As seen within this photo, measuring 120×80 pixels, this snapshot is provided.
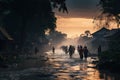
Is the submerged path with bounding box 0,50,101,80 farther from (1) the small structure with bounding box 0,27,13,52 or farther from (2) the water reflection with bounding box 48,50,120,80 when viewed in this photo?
(1) the small structure with bounding box 0,27,13,52

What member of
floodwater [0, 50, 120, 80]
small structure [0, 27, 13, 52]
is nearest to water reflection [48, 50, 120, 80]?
floodwater [0, 50, 120, 80]

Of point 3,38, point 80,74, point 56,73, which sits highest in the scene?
point 3,38

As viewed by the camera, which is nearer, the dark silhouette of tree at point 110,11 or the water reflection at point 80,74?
the water reflection at point 80,74

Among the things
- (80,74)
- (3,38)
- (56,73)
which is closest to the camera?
(80,74)

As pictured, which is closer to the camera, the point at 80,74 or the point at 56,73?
the point at 80,74

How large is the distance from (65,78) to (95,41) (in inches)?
3462

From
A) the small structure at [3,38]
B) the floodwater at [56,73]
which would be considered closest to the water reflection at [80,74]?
the floodwater at [56,73]

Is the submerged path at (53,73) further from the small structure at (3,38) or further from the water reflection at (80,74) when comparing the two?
the small structure at (3,38)

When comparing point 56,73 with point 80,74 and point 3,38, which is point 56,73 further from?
point 3,38

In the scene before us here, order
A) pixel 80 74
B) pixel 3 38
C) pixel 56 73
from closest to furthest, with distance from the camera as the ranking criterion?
pixel 80 74 → pixel 56 73 → pixel 3 38

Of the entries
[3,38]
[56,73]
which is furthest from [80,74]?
[3,38]

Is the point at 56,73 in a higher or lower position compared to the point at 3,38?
lower

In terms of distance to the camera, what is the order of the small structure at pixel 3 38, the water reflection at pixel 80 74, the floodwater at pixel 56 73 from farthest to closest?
1. the small structure at pixel 3 38
2. the floodwater at pixel 56 73
3. the water reflection at pixel 80 74

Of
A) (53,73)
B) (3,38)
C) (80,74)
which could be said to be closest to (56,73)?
(53,73)
